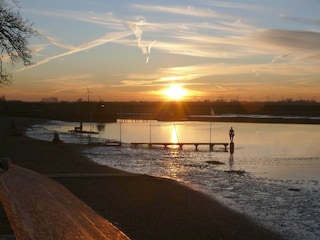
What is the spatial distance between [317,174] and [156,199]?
12.6 meters

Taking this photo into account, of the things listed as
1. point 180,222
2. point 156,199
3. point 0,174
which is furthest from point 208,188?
point 0,174

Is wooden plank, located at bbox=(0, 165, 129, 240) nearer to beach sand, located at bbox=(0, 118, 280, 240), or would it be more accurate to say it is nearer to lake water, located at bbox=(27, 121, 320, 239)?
beach sand, located at bbox=(0, 118, 280, 240)

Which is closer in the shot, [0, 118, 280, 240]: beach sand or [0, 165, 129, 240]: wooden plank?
[0, 165, 129, 240]: wooden plank

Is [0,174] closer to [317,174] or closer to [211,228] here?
[211,228]

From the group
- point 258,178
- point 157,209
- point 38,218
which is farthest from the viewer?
point 258,178

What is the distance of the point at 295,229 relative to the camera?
13.0 metres

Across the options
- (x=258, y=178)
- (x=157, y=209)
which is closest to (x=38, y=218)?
(x=157, y=209)

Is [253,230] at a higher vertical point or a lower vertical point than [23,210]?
lower

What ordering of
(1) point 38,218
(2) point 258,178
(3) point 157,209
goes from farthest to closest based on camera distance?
(2) point 258,178 < (3) point 157,209 < (1) point 38,218

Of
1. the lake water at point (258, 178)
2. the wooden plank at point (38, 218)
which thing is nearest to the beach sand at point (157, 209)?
the lake water at point (258, 178)

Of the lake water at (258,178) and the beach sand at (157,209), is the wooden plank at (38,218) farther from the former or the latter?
the lake water at (258,178)

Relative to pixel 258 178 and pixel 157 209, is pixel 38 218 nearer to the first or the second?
pixel 157 209

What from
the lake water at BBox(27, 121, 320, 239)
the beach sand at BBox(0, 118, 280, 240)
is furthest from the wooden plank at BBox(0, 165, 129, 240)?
the lake water at BBox(27, 121, 320, 239)

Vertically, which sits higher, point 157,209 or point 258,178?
point 157,209
